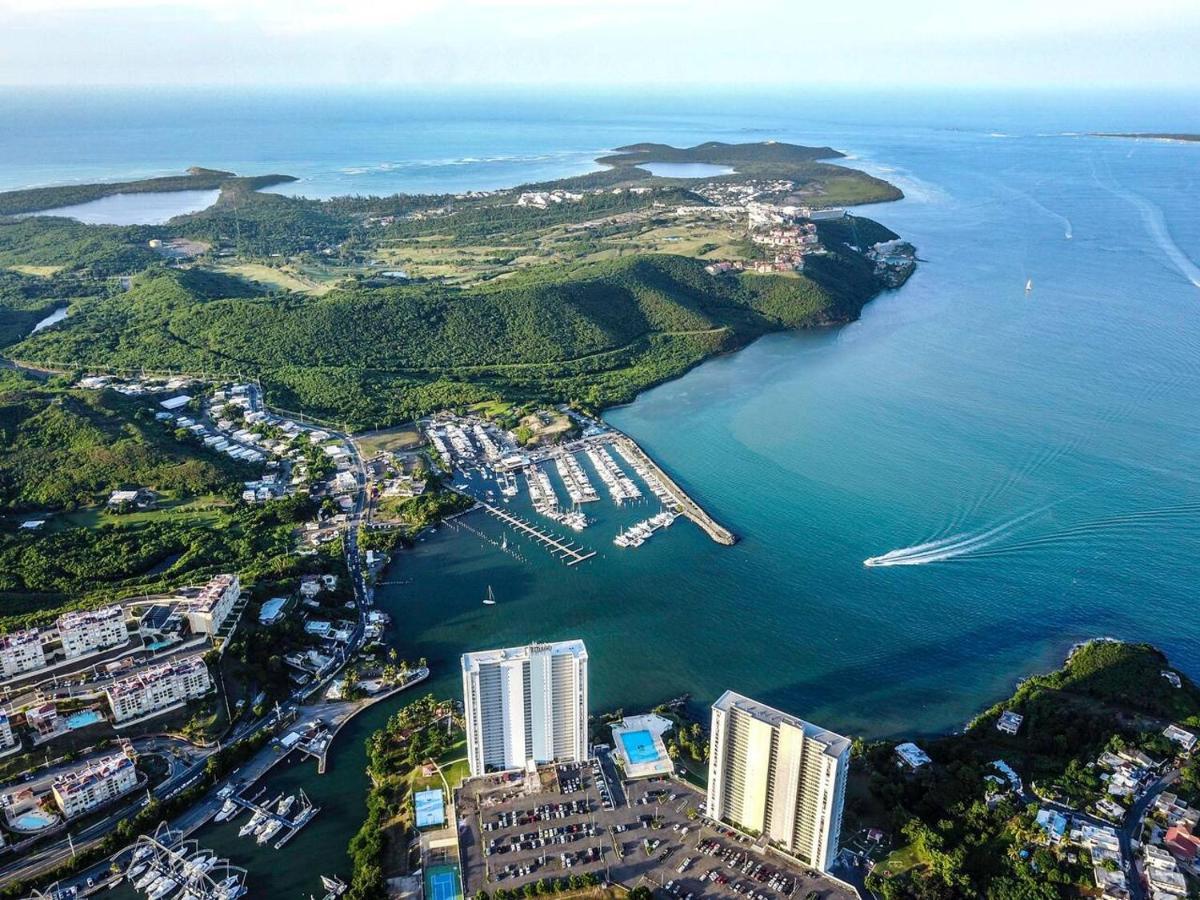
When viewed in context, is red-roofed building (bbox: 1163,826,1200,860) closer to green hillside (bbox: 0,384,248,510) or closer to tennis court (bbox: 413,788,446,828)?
tennis court (bbox: 413,788,446,828)

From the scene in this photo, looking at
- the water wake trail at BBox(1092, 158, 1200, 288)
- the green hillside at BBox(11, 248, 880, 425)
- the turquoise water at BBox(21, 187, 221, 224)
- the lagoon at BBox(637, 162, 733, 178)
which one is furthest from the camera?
the lagoon at BBox(637, 162, 733, 178)

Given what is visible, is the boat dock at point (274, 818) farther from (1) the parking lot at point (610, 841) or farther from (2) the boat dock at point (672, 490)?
(2) the boat dock at point (672, 490)

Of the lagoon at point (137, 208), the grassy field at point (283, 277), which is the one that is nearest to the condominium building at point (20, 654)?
the grassy field at point (283, 277)

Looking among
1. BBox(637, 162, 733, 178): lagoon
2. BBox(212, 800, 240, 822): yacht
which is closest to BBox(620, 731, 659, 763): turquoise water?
BBox(212, 800, 240, 822): yacht

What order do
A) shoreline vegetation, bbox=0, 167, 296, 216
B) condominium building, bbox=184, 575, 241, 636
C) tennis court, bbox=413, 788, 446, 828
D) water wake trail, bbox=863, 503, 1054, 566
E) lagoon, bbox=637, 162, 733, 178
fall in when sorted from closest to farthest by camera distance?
tennis court, bbox=413, 788, 446, 828 → condominium building, bbox=184, 575, 241, 636 → water wake trail, bbox=863, 503, 1054, 566 → shoreline vegetation, bbox=0, 167, 296, 216 → lagoon, bbox=637, 162, 733, 178

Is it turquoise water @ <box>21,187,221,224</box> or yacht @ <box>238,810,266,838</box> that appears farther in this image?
turquoise water @ <box>21,187,221,224</box>

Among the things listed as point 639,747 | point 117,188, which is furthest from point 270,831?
point 117,188

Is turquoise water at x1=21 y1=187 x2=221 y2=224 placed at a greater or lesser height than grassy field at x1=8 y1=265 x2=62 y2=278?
greater

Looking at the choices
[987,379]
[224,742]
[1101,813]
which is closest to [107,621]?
[224,742]
